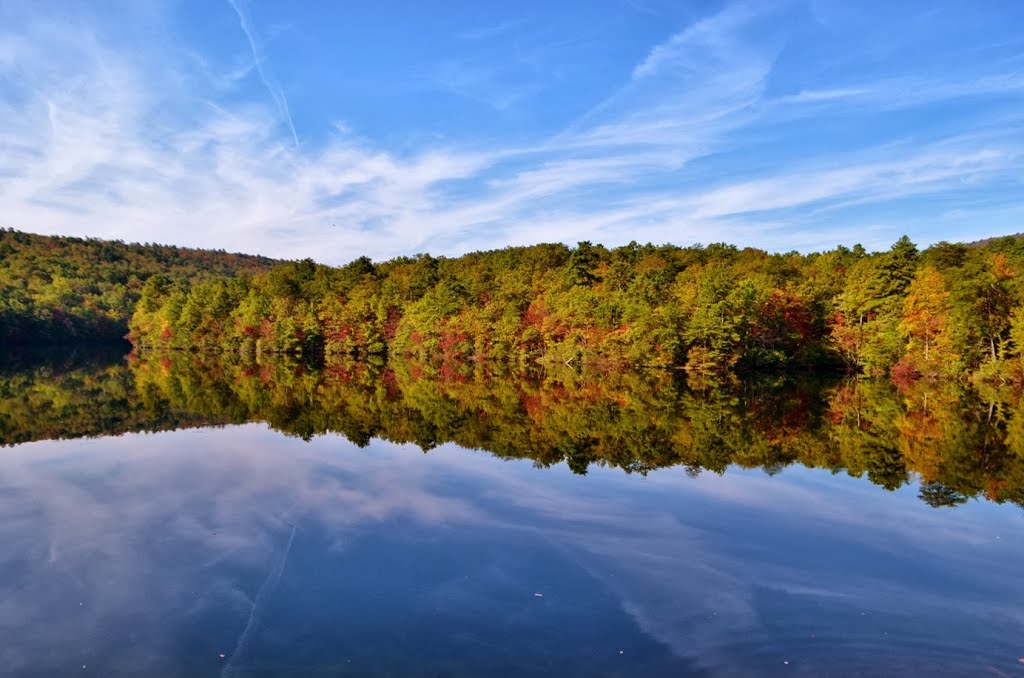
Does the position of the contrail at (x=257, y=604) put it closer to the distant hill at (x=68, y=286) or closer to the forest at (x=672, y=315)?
the forest at (x=672, y=315)

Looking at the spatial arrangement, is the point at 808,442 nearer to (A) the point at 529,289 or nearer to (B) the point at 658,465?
(B) the point at 658,465

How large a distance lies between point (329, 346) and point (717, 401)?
179ft

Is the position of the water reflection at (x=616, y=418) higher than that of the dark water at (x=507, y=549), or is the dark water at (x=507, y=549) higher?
the water reflection at (x=616, y=418)

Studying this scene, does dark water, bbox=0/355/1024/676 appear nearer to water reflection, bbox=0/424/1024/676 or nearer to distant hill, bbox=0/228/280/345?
water reflection, bbox=0/424/1024/676

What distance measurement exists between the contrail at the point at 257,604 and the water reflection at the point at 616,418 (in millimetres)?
8929

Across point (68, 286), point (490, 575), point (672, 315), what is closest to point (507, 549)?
point (490, 575)

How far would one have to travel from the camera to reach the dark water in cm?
734

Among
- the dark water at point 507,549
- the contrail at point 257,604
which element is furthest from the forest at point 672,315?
the contrail at point 257,604

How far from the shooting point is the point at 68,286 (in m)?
118

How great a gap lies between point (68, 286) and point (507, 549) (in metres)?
135

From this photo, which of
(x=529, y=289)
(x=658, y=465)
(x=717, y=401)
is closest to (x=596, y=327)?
(x=529, y=289)

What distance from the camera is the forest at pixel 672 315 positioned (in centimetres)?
4925

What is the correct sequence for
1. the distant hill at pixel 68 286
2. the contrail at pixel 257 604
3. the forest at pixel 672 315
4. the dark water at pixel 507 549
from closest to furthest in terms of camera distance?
the contrail at pixel 257 604
the dark water at pixel 507 549
the forest at pixel 672 315
the distant hill at pixel 68 286

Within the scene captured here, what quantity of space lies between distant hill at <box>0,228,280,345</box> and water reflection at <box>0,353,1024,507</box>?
254ft
